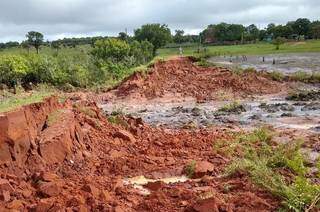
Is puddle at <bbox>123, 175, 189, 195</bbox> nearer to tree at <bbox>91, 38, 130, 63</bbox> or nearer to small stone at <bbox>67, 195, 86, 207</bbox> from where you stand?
small stone at <bbox>67, 195, 86, 207</bbox>

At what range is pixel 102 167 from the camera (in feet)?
28.3

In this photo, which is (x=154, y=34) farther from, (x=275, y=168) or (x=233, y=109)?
(x=275, y=168)

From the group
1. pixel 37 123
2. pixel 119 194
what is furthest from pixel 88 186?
pixel 37 123

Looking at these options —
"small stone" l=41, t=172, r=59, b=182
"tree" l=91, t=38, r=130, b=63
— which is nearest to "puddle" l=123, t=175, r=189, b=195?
"small stone" l=41, t=172, r=59, b=182

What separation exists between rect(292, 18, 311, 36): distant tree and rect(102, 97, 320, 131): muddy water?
6458cm

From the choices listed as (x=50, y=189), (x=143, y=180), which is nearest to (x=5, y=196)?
(x=50, y=189)

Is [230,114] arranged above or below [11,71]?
below

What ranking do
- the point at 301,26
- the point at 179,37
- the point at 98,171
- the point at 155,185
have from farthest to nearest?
the point at 301,26, the point at 179,37, the point at 98,171, the point at 155,185

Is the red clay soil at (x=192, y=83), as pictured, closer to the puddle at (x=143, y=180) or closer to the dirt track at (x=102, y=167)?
the dirt track at (x=102, y=167)

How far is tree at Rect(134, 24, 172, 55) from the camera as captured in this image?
4866cm

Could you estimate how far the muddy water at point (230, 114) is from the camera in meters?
15.2

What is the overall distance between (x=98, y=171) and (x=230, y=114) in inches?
371

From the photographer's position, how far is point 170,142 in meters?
10.9

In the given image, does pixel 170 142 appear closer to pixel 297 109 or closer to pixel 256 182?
pixel 256 182
